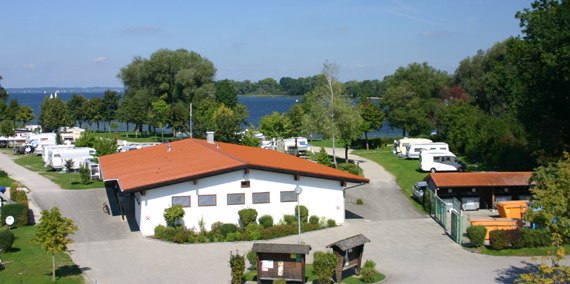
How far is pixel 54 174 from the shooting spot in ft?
163

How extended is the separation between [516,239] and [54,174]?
1403 inches

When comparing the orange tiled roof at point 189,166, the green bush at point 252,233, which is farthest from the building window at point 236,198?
the green bush at point 252,233

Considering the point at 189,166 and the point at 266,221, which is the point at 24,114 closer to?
the point at 189,166

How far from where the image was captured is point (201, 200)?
30.6 m

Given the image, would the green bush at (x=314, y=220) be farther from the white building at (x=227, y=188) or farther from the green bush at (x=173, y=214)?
the green bush at (x=173, y=214)

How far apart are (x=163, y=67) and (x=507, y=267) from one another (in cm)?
6176

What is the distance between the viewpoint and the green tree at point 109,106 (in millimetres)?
92000

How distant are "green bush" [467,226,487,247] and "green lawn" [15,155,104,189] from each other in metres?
25.8

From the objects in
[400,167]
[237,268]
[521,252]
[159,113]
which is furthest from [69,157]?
[521,252]

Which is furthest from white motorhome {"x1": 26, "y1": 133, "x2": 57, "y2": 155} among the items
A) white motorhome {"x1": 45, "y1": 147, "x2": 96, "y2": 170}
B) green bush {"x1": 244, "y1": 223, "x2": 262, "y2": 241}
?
green bush {"x1": 244, "y1": 223, "x2": 262, "y2": 241}

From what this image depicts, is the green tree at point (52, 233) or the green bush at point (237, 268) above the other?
the green tree at point (52, 233)

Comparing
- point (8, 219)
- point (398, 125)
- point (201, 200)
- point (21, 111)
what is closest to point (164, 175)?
point (201, 200)

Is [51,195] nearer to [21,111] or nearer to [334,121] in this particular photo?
[334,121]

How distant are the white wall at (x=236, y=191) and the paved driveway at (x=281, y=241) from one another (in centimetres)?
121
